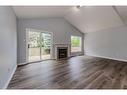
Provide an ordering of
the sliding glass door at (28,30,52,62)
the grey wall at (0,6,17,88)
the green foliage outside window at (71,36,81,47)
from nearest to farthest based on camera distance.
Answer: the grey wall at (0,6,17,88)
the sliding glass door at (28,30,52,62)
the green foliage outside window at (71,36,81,47)

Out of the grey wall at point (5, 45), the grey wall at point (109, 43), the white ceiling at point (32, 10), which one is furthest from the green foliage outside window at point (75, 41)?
the grey wall at point (5, 45)

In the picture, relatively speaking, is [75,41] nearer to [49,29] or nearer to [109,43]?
[109,43]

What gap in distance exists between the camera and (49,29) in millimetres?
7457

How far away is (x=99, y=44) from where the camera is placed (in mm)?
8688

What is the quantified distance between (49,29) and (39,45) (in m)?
1.25

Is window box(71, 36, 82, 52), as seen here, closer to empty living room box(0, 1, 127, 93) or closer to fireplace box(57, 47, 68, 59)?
empty living room box(0, 1, 127, 93)

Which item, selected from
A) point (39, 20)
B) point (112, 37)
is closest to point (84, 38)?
point (112, 37)

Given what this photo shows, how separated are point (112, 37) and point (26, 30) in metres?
5.22

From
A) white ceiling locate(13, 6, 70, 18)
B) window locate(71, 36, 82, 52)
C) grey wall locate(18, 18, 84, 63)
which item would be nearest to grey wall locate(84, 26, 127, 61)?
window locate(71, 36, 82, 52)

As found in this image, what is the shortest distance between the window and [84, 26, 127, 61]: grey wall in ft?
1.99

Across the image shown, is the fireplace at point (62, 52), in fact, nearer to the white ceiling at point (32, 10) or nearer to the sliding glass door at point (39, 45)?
the sliding glass door at point (39, 45)

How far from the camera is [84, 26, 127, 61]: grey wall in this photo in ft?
22.2

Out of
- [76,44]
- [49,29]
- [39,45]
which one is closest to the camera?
[39,45]

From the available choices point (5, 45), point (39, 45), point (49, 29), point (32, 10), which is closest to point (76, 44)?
point (49, 29)
